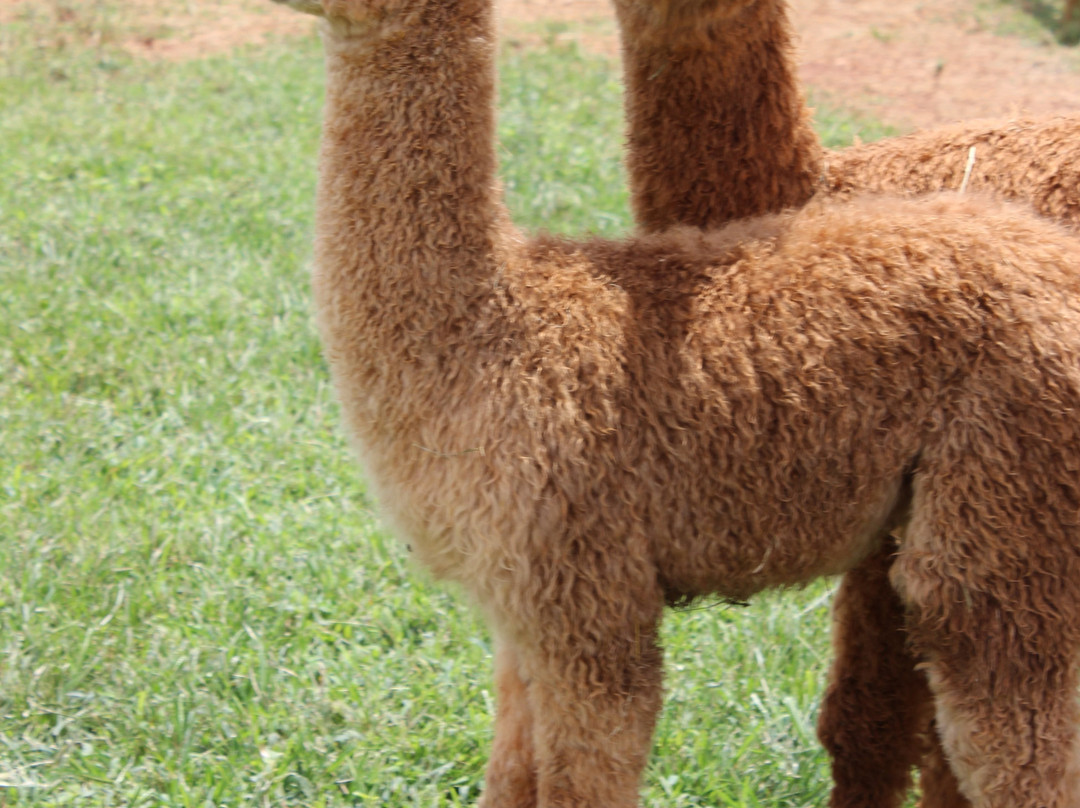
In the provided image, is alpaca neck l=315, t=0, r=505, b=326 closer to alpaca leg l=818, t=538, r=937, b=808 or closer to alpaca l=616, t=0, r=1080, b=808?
alpaca l=616, t=0, r=1080, b=808

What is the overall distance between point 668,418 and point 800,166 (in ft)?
2.72

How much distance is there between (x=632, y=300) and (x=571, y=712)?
0.74 m

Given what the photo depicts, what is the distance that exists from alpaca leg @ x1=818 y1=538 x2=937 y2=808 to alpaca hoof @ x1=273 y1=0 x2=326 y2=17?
1549mm

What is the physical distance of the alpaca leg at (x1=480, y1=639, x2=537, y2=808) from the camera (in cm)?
251

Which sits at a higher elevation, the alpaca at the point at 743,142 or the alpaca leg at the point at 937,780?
the alpaca at the point at 743,142

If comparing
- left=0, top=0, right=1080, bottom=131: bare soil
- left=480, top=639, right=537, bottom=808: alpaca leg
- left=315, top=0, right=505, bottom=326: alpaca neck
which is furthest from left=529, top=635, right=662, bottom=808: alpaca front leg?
left=0, top=0, right=1080, bottom=131: bare soil

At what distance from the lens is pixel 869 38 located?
31.5ft

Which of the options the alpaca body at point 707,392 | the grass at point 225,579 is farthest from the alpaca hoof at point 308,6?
the grass at point 225,579

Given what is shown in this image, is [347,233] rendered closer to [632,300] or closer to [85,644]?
[632,300]

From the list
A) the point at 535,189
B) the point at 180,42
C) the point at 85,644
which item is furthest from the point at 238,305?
the point at 180,42

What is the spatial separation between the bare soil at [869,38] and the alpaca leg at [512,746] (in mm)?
5990

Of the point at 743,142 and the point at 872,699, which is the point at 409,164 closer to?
the point at 743,142

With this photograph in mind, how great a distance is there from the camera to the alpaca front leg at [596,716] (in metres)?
2.12

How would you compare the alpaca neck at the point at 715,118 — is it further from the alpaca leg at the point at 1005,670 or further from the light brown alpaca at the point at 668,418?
the alpaca leg at the point at 1005,670
